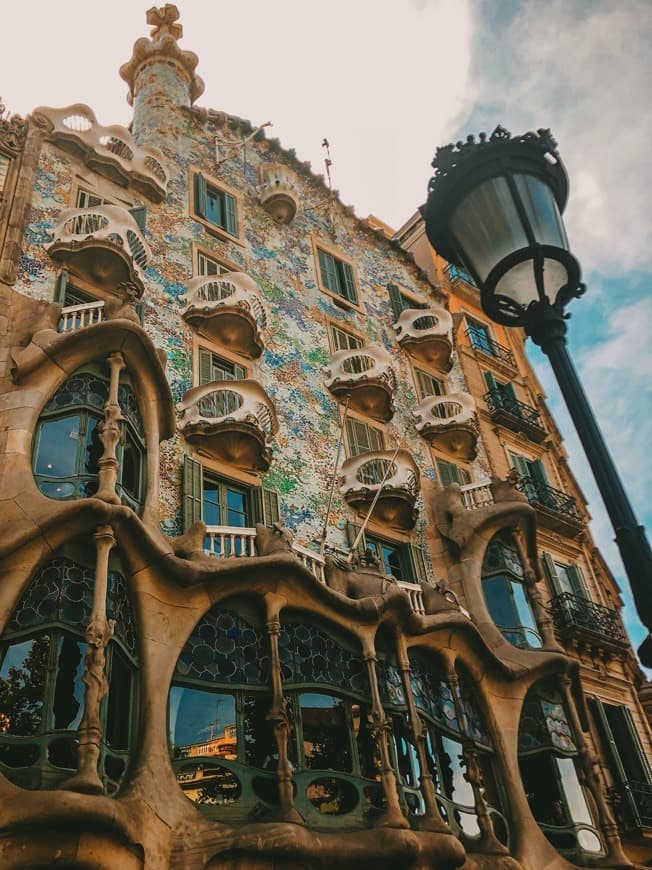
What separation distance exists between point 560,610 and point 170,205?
521 inches

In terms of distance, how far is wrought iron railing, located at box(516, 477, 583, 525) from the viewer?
22.1 meters

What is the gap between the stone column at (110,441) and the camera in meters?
11.5

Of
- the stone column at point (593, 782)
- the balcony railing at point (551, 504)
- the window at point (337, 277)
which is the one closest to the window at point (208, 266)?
the window at point (337, 277)

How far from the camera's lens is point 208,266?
19.5 m

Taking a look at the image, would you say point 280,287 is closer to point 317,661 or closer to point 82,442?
point 82,442

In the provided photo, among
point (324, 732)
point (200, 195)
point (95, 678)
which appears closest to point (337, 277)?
point (200, 195)

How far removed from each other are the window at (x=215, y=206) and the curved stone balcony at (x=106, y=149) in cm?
121

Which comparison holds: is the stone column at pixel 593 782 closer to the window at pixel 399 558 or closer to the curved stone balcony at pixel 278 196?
the window at pixel 399 558

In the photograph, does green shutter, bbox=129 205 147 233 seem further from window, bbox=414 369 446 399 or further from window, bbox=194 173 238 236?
window, bbox=414 369 446 399

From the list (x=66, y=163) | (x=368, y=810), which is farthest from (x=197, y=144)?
(x=368, y=810)

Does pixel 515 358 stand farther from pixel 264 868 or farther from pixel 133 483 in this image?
pixel 264 868

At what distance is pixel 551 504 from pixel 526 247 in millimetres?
18451

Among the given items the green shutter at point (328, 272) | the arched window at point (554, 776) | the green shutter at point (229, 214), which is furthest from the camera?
the green shutter at point (328, 272)

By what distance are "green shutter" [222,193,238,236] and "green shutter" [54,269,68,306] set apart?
6.32 metres
